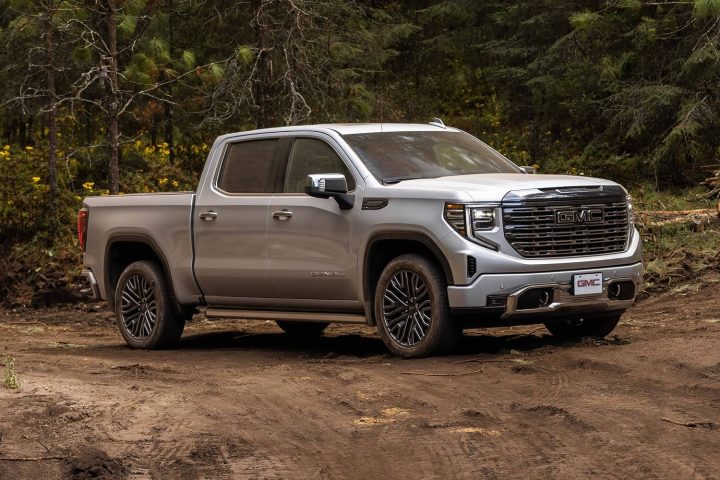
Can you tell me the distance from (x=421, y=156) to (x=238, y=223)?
1.71m

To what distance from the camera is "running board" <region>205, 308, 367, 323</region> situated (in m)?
10.5

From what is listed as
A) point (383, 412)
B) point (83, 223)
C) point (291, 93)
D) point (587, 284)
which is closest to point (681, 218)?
point (291, 93)

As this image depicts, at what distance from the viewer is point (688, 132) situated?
16.9m

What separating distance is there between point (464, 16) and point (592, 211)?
14921mm

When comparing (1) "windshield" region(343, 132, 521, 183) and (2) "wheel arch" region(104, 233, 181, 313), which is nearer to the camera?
(1) "windshield" region(343, 132, 521, 183)

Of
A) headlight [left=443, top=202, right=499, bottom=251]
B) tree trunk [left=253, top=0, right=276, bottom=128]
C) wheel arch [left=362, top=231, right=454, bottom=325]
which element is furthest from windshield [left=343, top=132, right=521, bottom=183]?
tree trunk [left=253, top=0, right=276, bottom=128]

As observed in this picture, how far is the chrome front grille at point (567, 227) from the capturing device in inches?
375

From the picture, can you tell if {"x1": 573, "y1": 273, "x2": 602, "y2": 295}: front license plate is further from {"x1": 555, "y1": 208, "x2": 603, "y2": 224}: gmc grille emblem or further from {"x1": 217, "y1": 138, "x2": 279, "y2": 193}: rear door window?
{"x1": 217, "y1": 138, "x2": 279, "y2": 193}: rear door window

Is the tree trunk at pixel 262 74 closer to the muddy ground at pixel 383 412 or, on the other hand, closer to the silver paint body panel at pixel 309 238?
the silver paint body panel at pixel 309 238

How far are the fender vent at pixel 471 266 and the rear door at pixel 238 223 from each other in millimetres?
2160

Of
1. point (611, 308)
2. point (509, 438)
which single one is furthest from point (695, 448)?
point (611, 308)

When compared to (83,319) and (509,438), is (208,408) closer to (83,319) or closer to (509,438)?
(509,438)

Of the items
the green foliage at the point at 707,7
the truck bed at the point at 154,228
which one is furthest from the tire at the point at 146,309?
the green foliage at the point at 707,7

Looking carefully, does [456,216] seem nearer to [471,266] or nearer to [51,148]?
[471,266]
